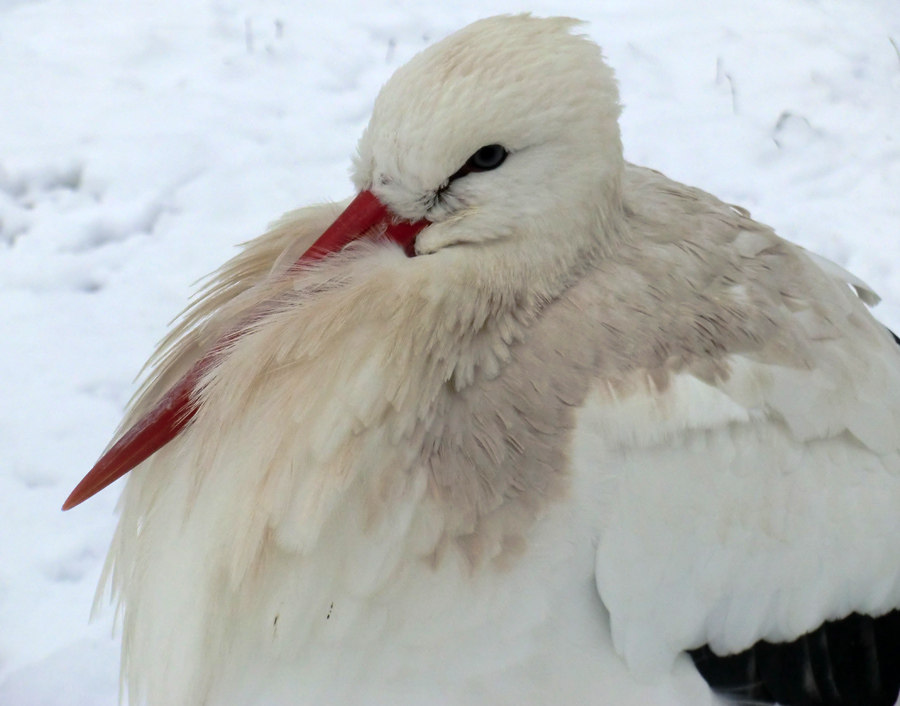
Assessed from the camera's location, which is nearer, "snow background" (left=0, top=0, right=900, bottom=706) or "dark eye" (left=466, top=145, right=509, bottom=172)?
"dark eye" (left=466, top=145, right=509, bottom=172)

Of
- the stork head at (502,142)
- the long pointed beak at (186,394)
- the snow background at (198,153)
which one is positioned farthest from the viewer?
the snow background at (198,153)

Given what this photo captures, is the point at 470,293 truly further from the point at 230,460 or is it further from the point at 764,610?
the point at 764,610

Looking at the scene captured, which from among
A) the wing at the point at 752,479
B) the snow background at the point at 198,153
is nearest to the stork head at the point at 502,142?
the wing at the point at 752,479

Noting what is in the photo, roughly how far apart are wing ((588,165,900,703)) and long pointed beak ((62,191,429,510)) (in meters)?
0.35

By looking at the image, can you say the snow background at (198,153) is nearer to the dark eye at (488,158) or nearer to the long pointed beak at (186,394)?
the long pointed beak at (186,394)

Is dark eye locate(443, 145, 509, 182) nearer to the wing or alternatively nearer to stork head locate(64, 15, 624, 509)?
stork head locate(64, 15, 624, 509)

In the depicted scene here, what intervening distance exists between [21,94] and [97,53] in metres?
0.29

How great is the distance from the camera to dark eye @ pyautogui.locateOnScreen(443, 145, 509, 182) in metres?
1.13

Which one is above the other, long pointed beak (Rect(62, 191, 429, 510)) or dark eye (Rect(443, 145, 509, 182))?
dark eye (Rect(443, 145, 509, 182))

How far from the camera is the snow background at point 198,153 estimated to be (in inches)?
79.7

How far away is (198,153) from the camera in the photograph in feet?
9.20

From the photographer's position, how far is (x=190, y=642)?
4.05 ft

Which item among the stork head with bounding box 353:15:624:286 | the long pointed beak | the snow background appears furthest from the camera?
the snow background

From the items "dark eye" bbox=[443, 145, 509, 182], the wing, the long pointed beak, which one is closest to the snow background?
the long pointed beak
